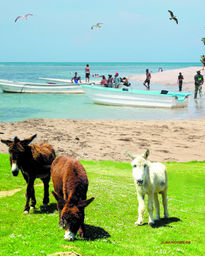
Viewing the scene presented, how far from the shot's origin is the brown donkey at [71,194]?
6715 millimetres

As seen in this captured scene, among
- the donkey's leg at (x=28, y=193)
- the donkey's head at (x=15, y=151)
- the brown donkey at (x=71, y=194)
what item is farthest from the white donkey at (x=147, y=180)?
the donkey's leg at (x=28, y=193)

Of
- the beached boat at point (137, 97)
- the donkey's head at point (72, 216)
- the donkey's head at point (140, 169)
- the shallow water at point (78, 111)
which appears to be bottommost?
the shallow water at point (78, 111)

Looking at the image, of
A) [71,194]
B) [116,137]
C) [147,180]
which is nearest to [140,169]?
[147,180]

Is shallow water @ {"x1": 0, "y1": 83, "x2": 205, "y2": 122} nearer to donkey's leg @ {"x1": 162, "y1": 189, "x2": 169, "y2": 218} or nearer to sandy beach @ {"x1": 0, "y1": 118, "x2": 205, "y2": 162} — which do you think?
sandy beach @ {"x1": 0, "y1": 118, "x2": 205, "y2": 162}

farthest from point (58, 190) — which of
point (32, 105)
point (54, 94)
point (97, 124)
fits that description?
point (54, 94)

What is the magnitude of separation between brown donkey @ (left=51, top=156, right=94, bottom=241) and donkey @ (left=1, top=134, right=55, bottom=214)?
1100 mm

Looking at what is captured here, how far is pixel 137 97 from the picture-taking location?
4319cm

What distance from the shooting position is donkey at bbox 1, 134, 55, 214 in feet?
28.7

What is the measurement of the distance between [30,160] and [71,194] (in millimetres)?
2828

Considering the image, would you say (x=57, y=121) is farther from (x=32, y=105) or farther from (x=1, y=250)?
(x=1, y=250)

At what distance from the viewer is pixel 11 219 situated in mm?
8922

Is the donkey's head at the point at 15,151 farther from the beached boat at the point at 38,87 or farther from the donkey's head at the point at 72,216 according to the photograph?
the beached boat at the point at 38,87

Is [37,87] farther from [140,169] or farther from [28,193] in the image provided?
[140,169]

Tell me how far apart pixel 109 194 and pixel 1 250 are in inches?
209
